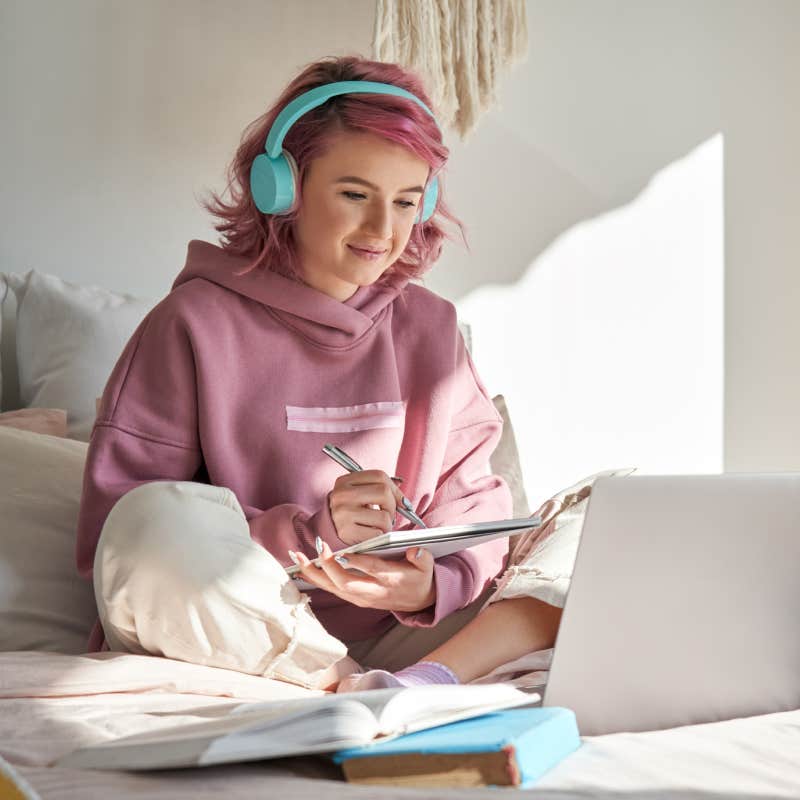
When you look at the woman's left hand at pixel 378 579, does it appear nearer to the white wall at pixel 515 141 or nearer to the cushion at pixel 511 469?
the cushion at pixel 511 469

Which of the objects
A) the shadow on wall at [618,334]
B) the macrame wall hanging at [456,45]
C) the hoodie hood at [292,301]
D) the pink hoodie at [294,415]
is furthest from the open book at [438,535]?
the shadow on wall at [618,334]

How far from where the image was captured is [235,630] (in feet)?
4.47

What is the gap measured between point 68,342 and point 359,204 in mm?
686

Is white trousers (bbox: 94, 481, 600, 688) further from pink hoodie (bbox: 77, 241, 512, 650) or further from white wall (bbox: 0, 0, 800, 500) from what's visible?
white wall (bbox: 0, 0, 800, 500)

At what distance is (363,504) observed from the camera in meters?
1.46

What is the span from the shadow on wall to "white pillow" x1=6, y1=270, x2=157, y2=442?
95 cm

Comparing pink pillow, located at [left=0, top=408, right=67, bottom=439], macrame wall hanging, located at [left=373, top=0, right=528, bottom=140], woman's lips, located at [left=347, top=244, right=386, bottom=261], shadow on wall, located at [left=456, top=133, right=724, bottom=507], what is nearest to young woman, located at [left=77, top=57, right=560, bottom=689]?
woman's lips, located at [left=347, top=244, right=386, bottom=261]

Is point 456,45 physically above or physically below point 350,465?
above

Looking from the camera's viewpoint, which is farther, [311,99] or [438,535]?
[311,99]

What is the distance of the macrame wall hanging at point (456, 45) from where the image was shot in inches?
95.5

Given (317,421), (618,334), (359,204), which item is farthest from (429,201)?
(618,334)

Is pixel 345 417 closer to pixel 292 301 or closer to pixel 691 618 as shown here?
pixel 292 301

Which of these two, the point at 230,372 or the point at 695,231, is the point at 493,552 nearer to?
the point at 230,372

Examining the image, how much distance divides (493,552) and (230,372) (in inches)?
17.2
